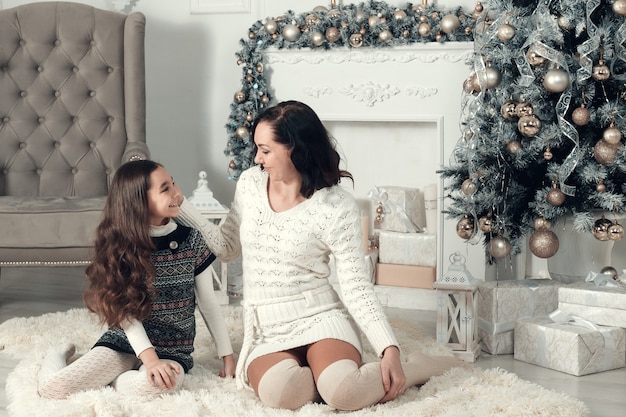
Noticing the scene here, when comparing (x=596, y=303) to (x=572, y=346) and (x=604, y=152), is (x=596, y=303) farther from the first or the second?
(x=604, y=152)

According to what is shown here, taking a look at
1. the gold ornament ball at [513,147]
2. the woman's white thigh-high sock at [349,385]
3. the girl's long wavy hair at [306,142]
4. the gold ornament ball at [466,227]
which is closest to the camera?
the woman's white thigh-high sock at [349,385]

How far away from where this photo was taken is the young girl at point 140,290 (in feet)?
6.85

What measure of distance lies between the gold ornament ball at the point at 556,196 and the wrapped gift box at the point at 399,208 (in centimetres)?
84

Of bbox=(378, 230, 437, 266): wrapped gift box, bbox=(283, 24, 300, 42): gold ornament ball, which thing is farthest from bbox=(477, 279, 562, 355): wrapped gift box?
bbox=(283, 24, 300, 42): gold ornament ball

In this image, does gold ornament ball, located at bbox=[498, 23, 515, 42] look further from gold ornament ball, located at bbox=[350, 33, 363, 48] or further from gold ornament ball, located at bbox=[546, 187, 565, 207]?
gold ornament ball, located at bbox=[350, 33, 363, 48]

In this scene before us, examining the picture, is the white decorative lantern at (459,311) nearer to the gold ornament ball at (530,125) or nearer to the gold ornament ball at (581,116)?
the gold ornament ball at (530,125)

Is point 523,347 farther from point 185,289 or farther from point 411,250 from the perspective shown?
point 185,289

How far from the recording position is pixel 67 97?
352 centimetres

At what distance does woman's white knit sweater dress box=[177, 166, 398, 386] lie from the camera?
2105 mm

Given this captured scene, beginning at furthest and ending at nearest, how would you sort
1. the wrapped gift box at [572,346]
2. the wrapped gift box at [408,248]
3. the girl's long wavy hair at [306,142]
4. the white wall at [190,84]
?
the white wall at [190,84] → the wrapped gift box at [408,248] → the wrapped gift box at [572,346] → the girl's long wavy hair at [306,142]

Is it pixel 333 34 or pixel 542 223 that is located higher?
pixel 333 34

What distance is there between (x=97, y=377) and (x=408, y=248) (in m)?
1.57

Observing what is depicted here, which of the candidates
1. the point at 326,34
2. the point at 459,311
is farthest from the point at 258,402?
the point at 326,34

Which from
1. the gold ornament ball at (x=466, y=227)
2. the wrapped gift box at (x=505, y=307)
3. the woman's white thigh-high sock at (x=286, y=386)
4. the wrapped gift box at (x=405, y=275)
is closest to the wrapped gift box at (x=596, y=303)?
the wrapped gift box at (x=505, y=307)
